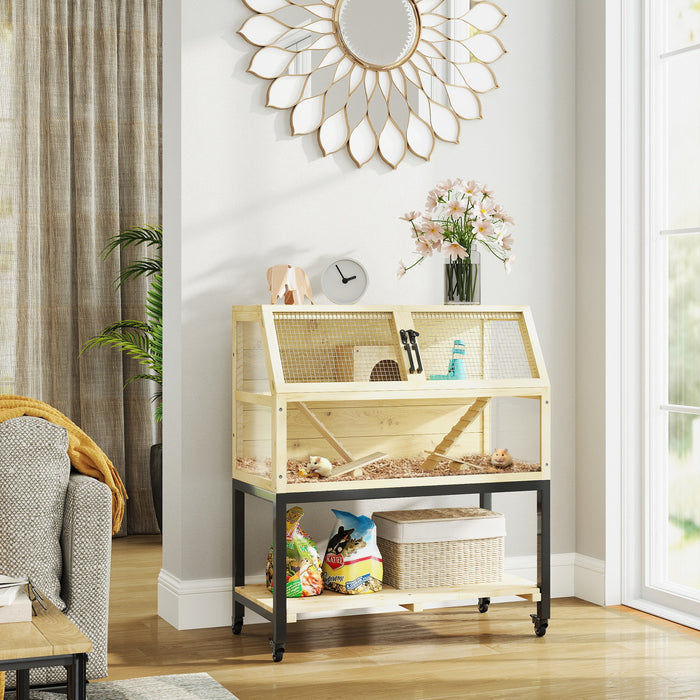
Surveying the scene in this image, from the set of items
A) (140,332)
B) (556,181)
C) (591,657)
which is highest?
(556,181)

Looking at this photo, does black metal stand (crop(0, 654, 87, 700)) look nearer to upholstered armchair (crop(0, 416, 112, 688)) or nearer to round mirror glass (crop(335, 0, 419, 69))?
upholstered armchair (crop(0, 416, 112, 688))

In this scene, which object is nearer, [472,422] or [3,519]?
[3,519]

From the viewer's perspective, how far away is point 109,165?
533 centimetres

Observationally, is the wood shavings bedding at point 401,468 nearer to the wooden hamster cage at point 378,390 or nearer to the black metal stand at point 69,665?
the wooden hamster cage at point 378,390

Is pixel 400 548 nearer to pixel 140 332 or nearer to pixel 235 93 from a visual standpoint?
pixel 235 93

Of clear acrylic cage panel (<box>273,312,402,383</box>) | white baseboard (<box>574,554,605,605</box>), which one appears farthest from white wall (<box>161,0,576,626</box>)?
clear acrylic cage panel (<box>273,312,402,383</box>)

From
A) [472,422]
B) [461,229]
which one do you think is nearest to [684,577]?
[472,422]

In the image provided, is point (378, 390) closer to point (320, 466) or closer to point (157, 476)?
point (320, 466)

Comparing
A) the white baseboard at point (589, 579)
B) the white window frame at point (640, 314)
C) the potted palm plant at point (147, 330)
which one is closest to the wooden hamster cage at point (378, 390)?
the white window frame at point (640, 314)

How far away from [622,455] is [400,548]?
103 cm

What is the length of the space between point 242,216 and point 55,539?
136 centimetres

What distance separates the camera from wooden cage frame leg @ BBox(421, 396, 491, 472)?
139 inches

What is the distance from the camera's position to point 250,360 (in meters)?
3.40

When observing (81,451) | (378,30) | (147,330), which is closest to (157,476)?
(147,330)
